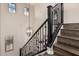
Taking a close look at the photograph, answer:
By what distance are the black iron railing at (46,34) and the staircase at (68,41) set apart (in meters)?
0.11

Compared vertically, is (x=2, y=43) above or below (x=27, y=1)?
below

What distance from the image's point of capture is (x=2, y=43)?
1.56 meters

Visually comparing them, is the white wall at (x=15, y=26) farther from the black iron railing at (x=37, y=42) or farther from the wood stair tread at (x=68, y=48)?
the wood stair tread at (x=68, y=48)

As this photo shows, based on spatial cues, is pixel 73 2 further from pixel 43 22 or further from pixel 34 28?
pixel 34 28

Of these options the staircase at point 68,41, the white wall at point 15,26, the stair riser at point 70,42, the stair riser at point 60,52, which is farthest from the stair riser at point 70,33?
the white wall at point 15,26

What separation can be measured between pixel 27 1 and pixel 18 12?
0.65 feet

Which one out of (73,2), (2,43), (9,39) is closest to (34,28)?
(9,39)

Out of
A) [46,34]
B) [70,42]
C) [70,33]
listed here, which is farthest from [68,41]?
[46,34]

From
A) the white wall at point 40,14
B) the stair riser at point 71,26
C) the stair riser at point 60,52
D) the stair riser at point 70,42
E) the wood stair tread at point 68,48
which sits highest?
the white wall at point 40,14

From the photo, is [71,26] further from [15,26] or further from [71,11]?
[15,26]

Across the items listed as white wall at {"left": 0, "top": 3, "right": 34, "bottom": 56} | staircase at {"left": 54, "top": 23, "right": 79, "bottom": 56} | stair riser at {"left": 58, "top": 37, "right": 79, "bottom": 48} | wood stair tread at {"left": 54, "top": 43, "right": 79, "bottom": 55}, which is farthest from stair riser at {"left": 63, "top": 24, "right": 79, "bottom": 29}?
white wall at {"left": 0, "top": 3, "right": 34, "bottom": 56}

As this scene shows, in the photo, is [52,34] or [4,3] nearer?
[4,3]

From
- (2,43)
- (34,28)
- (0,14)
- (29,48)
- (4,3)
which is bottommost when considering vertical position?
(29,48)

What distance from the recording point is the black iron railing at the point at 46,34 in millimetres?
1652
